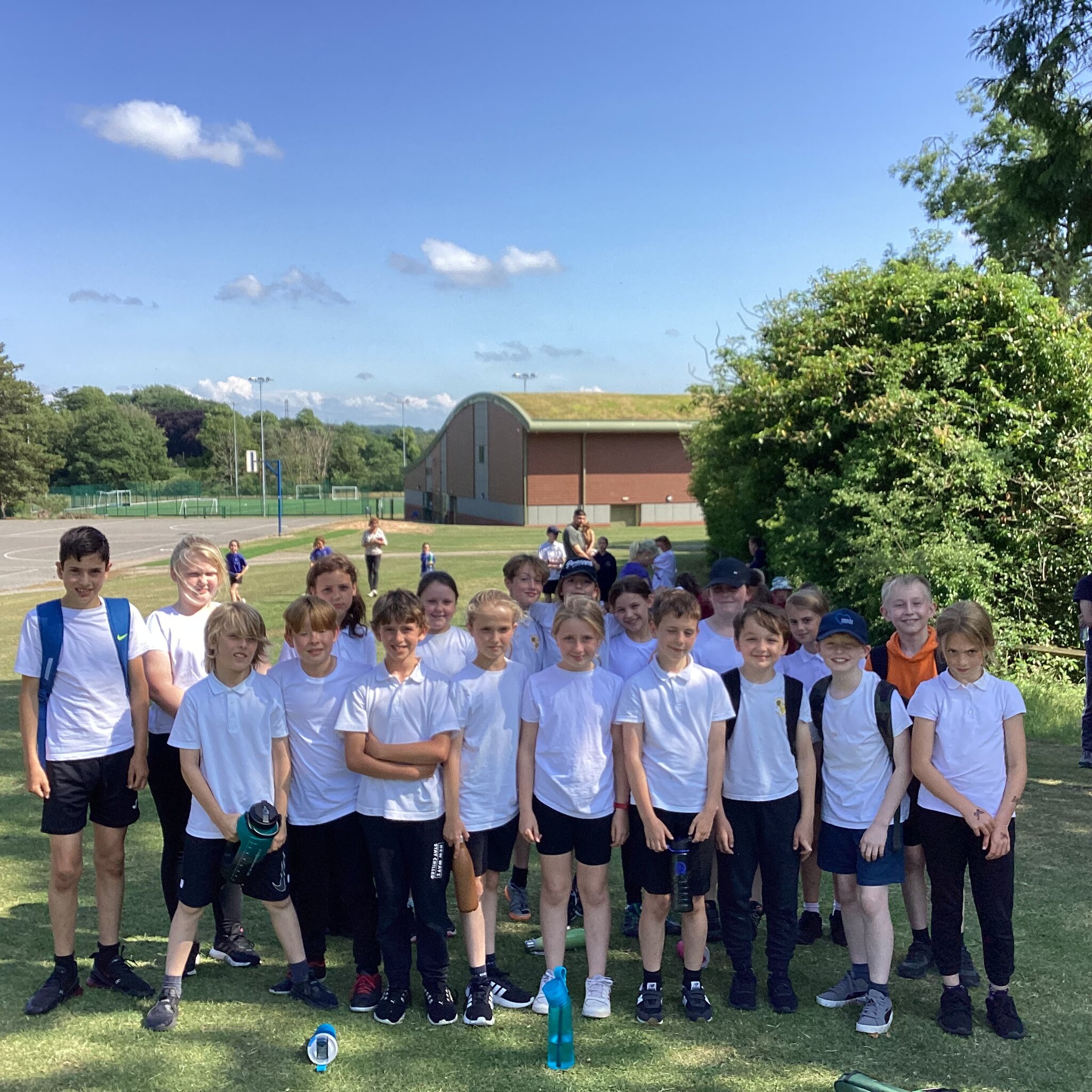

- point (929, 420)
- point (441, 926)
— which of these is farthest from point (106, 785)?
point (929, 420)

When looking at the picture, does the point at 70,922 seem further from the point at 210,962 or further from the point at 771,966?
the point at 771,966

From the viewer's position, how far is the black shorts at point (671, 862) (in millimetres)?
3688

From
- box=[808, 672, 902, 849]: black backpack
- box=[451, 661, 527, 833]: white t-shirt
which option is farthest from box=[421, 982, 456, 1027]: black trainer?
box=[808, 672, 902, 849]: black backpack

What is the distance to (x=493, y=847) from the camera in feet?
12.7

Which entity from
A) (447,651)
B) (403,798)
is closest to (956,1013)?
(403,798)

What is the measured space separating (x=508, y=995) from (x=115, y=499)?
265ft

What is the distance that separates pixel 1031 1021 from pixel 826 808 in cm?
107

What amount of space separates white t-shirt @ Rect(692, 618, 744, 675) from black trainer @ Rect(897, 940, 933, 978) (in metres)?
1.44

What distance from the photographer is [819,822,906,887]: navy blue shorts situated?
372cm

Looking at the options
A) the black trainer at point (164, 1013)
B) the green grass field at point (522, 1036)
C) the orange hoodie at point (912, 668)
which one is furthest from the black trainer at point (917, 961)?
the black trainer at point (164, 1013)

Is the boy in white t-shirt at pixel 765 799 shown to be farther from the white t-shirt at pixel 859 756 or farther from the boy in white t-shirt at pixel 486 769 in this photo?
the boy in white t-shirt at pixel 486 769

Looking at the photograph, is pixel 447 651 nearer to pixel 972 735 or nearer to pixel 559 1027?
pixel 559 1027

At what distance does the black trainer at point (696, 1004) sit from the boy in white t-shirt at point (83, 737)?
→ 2.18 m

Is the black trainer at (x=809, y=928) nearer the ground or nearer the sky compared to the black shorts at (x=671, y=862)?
nearer the ground
